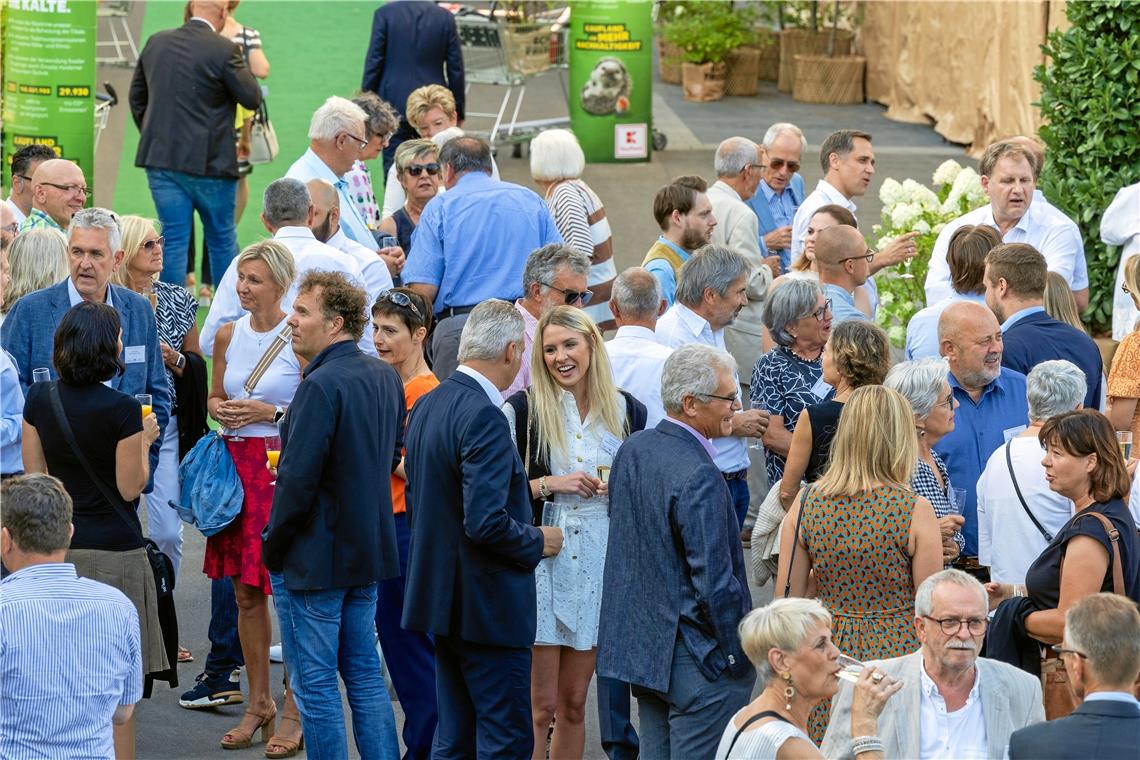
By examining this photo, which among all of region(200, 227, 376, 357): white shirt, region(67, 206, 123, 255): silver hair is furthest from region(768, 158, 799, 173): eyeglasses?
region(67, 206, 123, 255): silver hair

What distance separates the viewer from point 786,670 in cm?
411

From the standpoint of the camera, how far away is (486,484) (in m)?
5.01

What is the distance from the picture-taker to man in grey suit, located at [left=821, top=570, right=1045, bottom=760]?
4336 mm

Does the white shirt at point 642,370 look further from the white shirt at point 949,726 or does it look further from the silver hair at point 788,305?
the white shirt at point 949,726

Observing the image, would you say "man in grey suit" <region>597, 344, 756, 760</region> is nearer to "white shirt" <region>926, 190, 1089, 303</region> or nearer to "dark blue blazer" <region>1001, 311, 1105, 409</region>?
"dark blue blazer" <region>1001, 311, 1105, 409</region>

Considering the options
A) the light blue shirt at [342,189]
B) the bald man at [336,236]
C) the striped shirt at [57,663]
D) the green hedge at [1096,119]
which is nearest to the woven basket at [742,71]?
the green hedge at [1096,119]

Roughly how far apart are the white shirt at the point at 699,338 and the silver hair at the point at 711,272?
6cm

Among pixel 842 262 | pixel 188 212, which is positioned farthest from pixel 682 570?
pixel 188 212

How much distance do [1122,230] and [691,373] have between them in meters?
4.74

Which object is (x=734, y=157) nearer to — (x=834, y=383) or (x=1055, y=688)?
(x=834, y=383)

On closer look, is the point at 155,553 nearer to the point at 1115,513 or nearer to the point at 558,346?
the point at 558,346

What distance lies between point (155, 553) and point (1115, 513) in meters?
3.33

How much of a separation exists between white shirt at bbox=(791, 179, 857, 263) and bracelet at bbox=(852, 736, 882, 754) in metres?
4.10

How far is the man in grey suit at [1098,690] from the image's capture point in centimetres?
381
